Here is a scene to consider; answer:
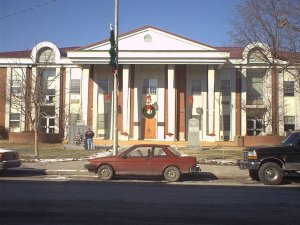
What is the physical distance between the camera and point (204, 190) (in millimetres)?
13227

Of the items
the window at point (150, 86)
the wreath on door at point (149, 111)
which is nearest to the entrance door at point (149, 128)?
the wreath on door at point (149, 111)

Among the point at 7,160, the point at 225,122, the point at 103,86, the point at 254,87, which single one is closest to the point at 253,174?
the point at 7,160

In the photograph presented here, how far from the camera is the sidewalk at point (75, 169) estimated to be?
1818cm

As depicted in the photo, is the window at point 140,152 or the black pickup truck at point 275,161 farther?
the window at point 140,152

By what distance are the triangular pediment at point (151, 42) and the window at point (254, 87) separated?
6094mm

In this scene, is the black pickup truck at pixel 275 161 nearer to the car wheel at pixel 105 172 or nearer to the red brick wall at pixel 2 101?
the car wheel at pixel 105 172

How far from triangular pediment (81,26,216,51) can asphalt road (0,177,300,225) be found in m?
25.6

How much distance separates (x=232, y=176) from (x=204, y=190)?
4.77 m

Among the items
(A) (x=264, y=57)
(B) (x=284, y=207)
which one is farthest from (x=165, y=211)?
(A) (x=264, y=57)

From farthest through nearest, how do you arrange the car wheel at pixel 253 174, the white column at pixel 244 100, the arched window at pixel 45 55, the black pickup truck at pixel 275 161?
the arched window at pixel 45 55, the white column at pixel 244 100, the car wheel at pixel 253 174, the black pickup truck at pixel 275 161

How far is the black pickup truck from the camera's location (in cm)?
1526

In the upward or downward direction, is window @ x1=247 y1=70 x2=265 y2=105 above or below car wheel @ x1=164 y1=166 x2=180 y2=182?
above

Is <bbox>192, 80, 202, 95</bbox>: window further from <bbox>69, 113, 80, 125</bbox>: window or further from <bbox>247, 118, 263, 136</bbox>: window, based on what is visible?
<bbox>69, 113, 80, 125</bbox>: window

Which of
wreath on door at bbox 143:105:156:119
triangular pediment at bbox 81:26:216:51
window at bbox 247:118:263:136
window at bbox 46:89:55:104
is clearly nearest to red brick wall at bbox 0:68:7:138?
window at bbox 46:89:55:104
